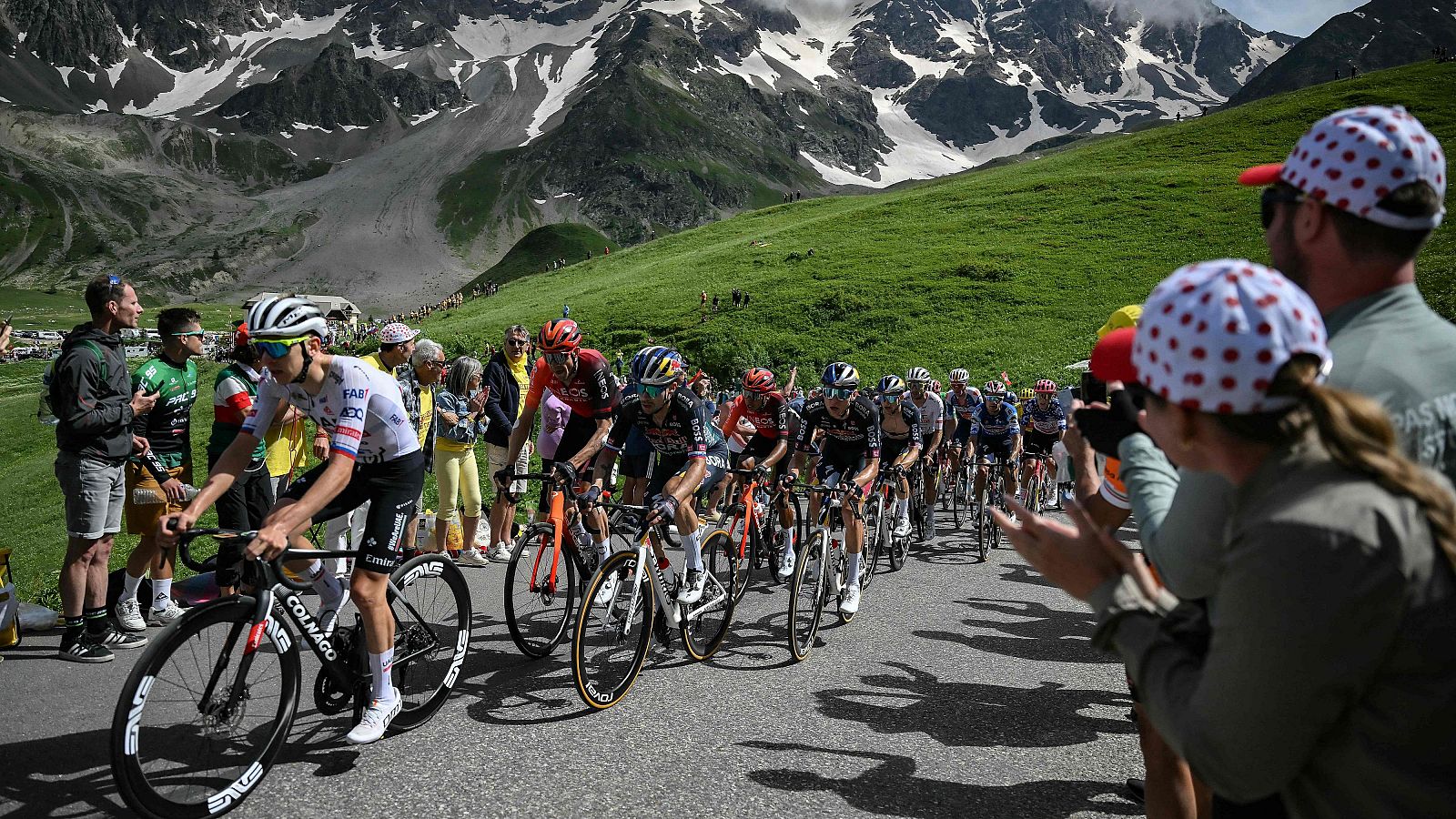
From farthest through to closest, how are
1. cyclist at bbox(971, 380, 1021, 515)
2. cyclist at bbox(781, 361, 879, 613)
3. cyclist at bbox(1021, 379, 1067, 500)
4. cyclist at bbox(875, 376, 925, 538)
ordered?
cyclist at bbox(1021, 379, 1067, 500) → cyclist at bbox(971, 380, 1021, 515) → cyclist at bbox(875, 376, 925, 538) → cyclist at bbox(781, 361, 879, 613)

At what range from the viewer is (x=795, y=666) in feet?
22.3

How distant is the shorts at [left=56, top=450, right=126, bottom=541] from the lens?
19.9 ft

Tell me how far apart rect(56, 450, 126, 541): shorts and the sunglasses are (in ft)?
24.5

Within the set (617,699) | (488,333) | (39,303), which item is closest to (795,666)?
(617,699)

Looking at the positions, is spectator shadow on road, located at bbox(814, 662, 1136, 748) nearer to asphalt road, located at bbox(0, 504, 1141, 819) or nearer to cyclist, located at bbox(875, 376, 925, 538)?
asphalt road, located at bbox(0, 504, 1141, 819)

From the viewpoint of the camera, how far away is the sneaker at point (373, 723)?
15.3ft

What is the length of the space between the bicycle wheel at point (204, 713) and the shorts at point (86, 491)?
9.20 ft

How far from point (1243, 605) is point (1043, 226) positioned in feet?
180

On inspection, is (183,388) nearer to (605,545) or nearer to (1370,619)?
(605,545)

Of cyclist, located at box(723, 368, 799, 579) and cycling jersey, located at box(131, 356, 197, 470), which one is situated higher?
cycling jersey, located at box(131, 356, 197, 470)


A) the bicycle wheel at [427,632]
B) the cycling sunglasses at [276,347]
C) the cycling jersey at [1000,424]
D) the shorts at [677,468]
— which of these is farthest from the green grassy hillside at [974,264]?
the cycling sunglasses at [276,347]

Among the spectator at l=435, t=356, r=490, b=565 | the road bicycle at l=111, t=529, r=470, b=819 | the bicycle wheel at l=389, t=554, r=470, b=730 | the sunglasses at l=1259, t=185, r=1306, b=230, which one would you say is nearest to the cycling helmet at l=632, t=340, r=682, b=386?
the bicycle wheel at l=389, t=554, r=470, b=730

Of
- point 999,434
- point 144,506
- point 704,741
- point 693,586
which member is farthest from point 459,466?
point 999,434

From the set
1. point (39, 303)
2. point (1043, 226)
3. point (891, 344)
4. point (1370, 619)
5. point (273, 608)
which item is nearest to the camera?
point (1370, 619)
